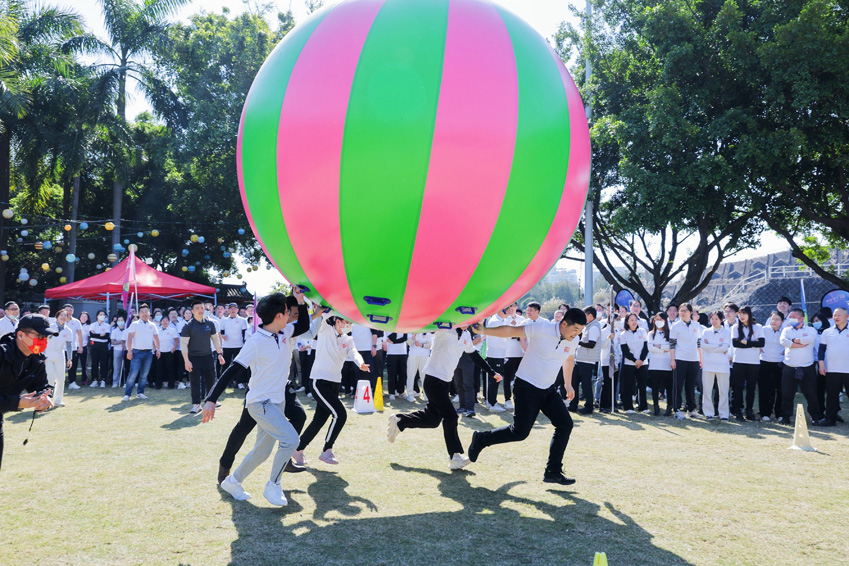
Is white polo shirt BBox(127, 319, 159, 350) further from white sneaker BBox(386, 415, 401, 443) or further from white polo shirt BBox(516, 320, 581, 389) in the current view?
white polo shirt BBox(516, 320, 581, 389)

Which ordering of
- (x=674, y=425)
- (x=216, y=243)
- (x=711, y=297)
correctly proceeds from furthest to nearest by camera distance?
1. (x=711, y=297)
2. (x=216, y=243)
3. (x=674, y=425)

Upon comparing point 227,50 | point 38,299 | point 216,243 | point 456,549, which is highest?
point 227,50

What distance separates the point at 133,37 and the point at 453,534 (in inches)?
994

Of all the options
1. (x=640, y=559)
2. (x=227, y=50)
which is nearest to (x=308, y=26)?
(x=640, y=559)

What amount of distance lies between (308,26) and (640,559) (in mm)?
4191

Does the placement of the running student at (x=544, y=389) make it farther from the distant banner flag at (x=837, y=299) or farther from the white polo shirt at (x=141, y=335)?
the distant banner flag at (x=837, y=299)

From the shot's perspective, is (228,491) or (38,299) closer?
(228,491)

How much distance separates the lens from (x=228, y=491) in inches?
215

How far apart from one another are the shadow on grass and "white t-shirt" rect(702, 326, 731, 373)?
6.13 metres

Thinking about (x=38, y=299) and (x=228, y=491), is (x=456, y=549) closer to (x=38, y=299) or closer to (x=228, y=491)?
(x=228, y=491)

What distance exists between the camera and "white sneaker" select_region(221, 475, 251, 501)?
17.8 ft

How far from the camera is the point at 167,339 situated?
48.0ft

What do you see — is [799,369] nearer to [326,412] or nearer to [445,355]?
[445,355]

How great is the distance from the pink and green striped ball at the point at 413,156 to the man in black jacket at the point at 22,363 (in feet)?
6.32
